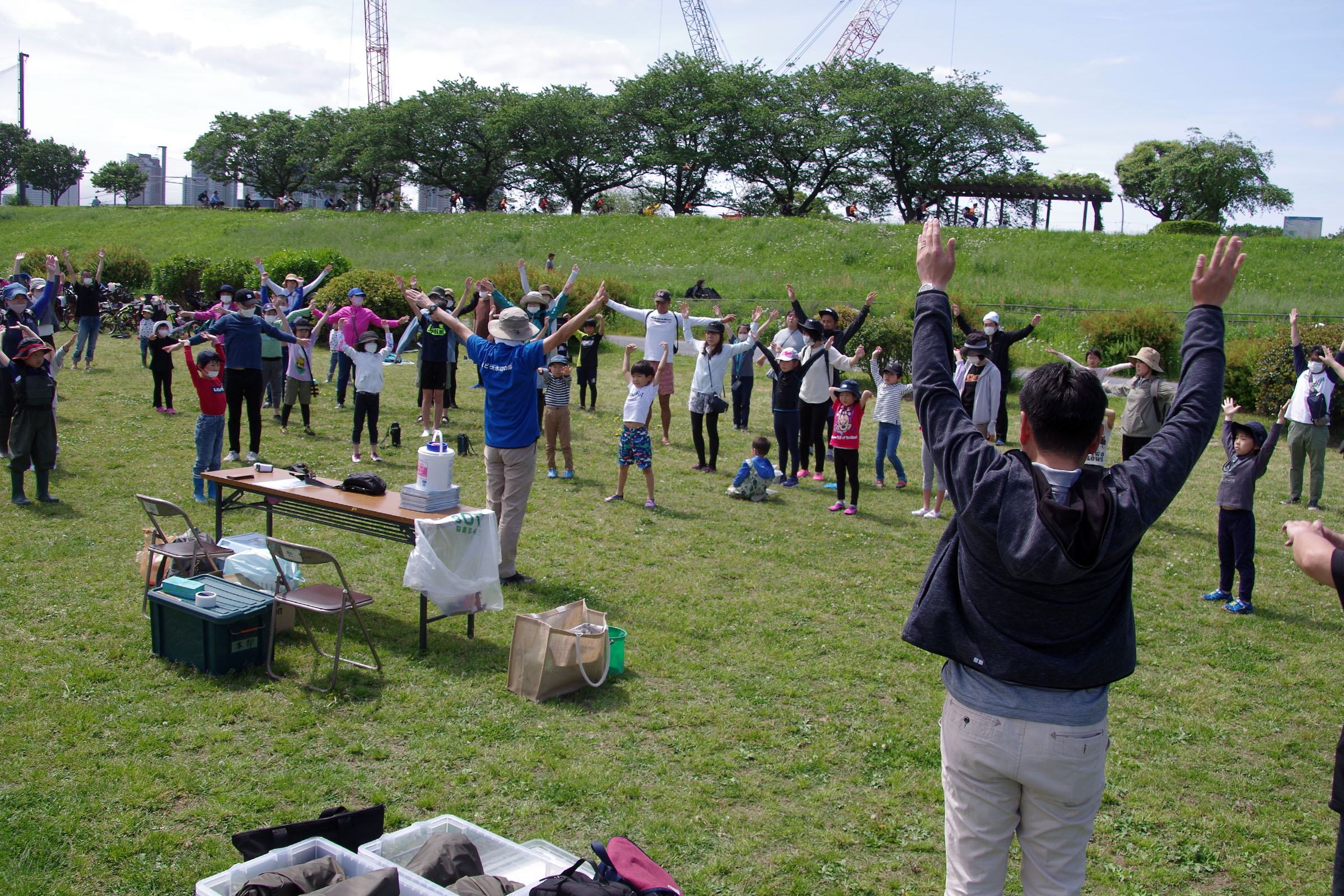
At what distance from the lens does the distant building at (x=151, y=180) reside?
69.5 metres

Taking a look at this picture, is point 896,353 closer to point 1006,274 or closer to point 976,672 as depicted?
point 1006,274

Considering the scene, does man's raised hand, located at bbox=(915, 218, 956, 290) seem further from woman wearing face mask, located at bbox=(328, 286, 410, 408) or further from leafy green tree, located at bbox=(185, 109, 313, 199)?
leafy green tree, located at bbox=(185, 109, 313, 199)

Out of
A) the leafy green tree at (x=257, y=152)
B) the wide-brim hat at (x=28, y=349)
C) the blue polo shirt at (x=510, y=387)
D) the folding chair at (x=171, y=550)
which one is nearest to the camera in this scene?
the folding chair at (x=171, y=550)

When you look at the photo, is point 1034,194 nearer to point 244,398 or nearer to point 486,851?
point 244,398

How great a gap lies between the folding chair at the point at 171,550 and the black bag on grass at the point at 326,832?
10.5 ft

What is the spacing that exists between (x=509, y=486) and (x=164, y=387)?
9.85m

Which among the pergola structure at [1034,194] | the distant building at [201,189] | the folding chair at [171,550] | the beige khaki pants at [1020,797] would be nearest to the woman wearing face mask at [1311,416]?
the beige khaki pants at [1020,797]

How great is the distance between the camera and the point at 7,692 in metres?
5.14

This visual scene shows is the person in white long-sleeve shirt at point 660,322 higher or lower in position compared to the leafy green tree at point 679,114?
lower

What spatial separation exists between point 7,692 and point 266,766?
6.27ft

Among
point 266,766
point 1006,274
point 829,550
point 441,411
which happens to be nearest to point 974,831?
point 266,766

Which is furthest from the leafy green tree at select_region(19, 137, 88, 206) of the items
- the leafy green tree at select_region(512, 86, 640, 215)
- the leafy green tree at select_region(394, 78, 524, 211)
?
the leafy green tree at select_region(512, 86, 640, 215)

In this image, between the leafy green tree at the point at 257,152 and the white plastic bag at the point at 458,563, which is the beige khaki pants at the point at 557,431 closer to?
A: the white plastic bag at the point at 458,563

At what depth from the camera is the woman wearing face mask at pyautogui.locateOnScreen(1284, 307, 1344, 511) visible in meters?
10.7
